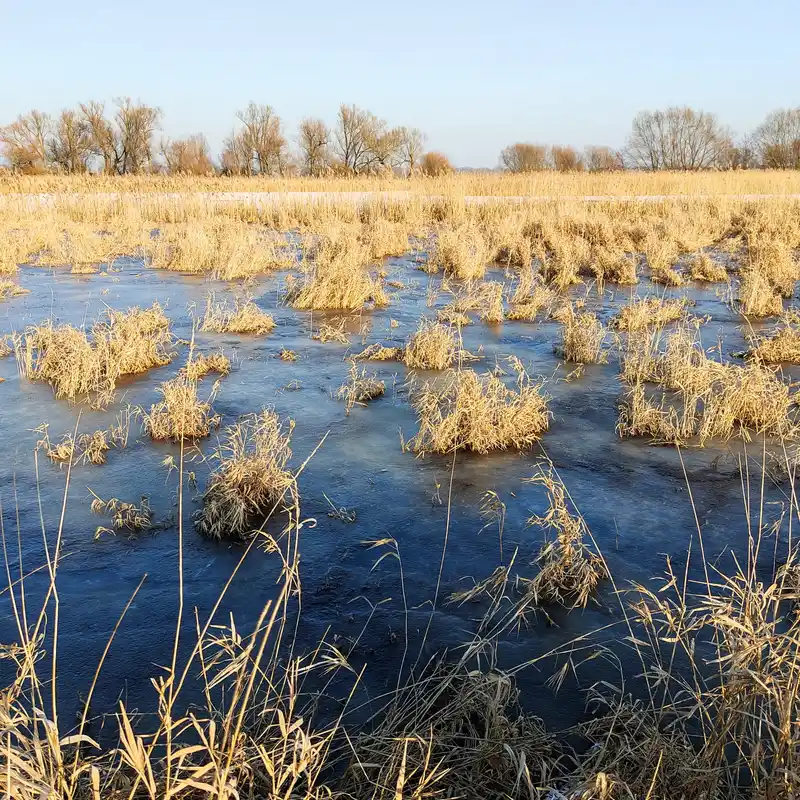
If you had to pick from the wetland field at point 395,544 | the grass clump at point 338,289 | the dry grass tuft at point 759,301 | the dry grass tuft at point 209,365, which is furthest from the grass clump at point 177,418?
the dry grass tuft at point 759,301

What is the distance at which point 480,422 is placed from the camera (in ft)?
17.3

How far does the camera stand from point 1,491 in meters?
4.47

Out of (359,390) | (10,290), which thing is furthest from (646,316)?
(10,290)

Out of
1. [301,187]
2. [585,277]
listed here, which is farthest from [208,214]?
[585,277]

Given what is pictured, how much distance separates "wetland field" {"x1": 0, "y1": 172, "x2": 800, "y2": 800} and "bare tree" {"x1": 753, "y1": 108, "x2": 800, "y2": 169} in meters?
38.3

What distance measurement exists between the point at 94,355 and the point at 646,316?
21.9 feet

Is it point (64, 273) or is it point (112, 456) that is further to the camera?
point (64, 273)

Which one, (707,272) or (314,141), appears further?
(314,141)

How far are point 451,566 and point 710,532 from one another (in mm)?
1674

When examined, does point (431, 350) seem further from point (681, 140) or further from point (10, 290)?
point (681, 140)

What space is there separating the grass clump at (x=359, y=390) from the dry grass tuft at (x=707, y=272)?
8242mm

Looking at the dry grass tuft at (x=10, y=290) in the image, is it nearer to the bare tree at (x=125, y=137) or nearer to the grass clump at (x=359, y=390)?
the grass clump at (x=359, y=390)

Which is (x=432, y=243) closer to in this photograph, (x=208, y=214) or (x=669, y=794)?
(x=208, y=214)

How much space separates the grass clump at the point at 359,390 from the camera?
632 centimetres
